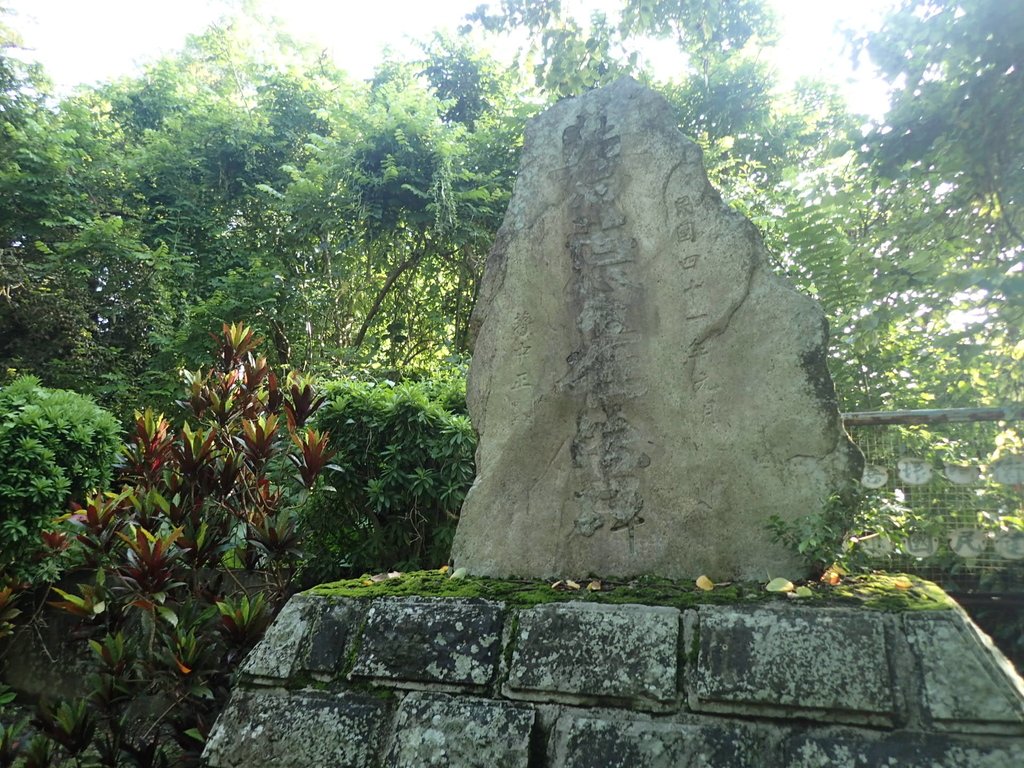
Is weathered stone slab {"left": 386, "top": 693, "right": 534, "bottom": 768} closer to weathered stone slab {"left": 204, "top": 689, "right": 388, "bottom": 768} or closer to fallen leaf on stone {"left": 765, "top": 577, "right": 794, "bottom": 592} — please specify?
weathered stone slab {"left": 204, "top": 689, "right": 388, "bottom": 768}

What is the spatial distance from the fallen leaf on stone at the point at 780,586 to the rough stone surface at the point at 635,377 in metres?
0.10

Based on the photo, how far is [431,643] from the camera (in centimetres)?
217

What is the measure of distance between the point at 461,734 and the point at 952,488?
299 centimetres

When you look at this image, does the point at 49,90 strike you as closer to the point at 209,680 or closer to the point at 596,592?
the point at 209,680

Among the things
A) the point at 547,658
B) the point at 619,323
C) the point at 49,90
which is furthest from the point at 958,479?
the point at 49,90

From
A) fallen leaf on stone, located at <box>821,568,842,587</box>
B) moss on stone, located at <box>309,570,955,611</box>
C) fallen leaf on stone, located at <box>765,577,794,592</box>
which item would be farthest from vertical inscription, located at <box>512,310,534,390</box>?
fallen leaf on stone, located at <box>821,568,842,587</box>

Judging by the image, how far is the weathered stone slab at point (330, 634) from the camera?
222 centimetres

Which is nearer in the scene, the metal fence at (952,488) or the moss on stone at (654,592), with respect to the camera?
the moss on stone at (654,592)

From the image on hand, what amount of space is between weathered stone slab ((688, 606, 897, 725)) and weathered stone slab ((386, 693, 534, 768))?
49 cm

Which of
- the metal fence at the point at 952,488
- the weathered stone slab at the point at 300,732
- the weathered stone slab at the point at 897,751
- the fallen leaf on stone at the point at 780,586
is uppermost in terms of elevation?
the metal fence at the point at 952,488

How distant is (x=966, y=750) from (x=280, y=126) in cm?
1049

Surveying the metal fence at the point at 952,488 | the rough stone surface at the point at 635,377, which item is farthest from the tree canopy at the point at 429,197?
the rough stone surface at the point at 635,377

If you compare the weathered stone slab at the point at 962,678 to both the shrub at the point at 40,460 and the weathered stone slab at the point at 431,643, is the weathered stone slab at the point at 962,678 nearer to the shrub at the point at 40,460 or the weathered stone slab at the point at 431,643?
the weathered stone slab at the point at 431,643

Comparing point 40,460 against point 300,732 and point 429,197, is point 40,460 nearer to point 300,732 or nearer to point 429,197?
point 300,732
